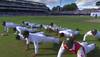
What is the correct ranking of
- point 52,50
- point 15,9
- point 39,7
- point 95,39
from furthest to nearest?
point 39,7 → point 15,9 → point 95,39 → point 52,50

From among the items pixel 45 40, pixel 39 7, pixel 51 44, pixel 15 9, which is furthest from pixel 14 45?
pixel 39 7

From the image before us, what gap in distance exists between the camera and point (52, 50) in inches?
708

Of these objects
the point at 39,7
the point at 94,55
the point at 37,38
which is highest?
the point at 37,38

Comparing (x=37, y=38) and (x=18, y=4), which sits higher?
(x=37, y=38)

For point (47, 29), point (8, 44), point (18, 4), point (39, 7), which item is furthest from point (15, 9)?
point (8, 44)

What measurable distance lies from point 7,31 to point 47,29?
4044 millimetres

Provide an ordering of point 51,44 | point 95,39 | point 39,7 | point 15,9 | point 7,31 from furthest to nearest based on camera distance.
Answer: point 39,7 < point 15,9 < point 7,31 < point 95,39 < point 51,44

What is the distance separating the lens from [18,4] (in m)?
155

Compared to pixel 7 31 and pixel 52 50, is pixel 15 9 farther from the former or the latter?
pixel 52 50

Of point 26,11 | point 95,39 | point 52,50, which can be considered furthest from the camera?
point 26,11

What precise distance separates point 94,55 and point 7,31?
1485 centimetres

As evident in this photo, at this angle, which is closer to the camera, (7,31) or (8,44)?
(8,44)

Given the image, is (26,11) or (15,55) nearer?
(15,55)

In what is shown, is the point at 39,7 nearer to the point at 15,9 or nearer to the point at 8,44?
the point at 15,9
